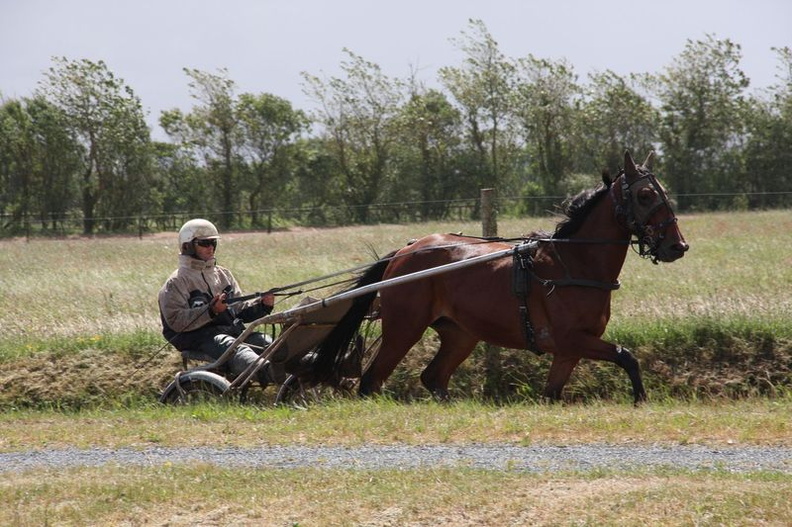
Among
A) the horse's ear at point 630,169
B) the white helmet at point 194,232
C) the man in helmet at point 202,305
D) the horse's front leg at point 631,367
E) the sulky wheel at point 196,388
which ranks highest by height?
the horse's ear at point 630,169

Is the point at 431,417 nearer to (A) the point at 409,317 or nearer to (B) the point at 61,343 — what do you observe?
(A) the point at 409,317

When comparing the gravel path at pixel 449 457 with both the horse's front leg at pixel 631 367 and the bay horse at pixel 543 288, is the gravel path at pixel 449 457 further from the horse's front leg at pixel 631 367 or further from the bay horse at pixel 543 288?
the bay horse at pixel 543 288

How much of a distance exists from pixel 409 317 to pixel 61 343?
549cm

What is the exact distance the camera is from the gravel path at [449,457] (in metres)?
6.95

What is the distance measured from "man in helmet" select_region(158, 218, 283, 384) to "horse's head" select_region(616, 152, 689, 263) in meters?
3.64

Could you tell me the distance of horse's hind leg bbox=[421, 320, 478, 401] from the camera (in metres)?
10.6

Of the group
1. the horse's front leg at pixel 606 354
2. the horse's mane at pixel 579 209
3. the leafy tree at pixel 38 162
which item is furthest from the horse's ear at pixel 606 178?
the leafy tree at pixel 38 162

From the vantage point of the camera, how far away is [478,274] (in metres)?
9.98

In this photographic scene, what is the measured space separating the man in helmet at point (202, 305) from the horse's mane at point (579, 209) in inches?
118

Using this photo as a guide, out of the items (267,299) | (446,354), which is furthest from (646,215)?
(267,299)

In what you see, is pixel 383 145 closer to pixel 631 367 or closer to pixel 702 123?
pixel 702 123

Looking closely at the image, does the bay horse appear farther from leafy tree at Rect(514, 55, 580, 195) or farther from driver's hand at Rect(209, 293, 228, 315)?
leafy tree at Rect(514, 55, 580, 195)

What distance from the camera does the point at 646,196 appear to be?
921 centimetres

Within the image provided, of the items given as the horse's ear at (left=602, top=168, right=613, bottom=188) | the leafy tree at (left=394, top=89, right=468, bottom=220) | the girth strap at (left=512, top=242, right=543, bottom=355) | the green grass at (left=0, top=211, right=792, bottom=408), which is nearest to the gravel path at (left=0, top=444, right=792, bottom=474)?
the girth strap at (left=512, top=242, right=543, bottom=355)
